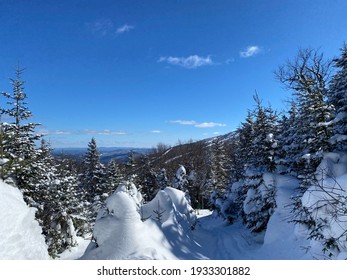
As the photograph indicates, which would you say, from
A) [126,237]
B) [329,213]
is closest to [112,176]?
[126,237]

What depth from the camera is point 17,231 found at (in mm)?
4586

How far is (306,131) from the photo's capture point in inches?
586

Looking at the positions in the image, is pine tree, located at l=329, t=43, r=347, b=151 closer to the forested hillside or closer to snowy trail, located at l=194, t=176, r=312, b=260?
the forested hillside

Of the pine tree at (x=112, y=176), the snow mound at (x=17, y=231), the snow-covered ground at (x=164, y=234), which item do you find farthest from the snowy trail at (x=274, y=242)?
the pine tree at (x=112, y=176)

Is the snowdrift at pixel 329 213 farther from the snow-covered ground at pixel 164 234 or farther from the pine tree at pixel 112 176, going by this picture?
the pine tree at pixel 112 176

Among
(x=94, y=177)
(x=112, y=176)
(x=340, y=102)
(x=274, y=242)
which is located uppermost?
(x=340, y=102)

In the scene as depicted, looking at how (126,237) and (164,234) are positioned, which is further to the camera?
(164,234)

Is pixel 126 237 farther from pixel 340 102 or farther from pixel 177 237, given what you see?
pixel 340 102

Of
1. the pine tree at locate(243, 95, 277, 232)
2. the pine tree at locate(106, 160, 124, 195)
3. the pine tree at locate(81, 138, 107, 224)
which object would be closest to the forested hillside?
the pine tree at locate(243, 95, 277, 232)

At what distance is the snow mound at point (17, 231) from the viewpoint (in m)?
4.26

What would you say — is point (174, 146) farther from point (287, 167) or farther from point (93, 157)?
point (287, 167)

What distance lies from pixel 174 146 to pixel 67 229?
102061 millimetres

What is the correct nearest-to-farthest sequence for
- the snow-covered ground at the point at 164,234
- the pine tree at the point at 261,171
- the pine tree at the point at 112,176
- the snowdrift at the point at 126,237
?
the snow-covered ground at the point at 164,234 < the snowdrift at the point at 126,237 < the pine tree at the point at 261,171 < the pine tree at the point at 112,176
